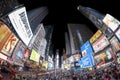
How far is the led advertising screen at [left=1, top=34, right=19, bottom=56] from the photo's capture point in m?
32.1

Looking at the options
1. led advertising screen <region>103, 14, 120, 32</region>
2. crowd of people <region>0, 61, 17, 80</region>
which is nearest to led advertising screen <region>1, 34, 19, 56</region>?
crowd of people <region>0, 61, 17, 80</region>

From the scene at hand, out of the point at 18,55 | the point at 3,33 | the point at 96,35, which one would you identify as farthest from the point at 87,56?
the point at 3,33

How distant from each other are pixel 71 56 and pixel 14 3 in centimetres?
3945

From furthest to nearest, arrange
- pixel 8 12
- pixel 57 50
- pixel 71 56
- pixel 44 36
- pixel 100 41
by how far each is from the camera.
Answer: pixel 57 50 → pixel 44 36 → pixel 71 56 → pixel 100 41 → pixel 8 12

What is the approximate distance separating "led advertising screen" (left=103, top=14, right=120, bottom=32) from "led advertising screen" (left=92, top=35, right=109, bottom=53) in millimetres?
4092

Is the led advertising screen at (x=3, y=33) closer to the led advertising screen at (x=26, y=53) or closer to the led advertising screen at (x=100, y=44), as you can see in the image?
the led advertising screen at (x=26, y=53)

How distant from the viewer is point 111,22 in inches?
1326

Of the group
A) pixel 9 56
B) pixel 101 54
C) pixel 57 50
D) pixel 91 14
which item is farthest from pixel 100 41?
pixel 57 50

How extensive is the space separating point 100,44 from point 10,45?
68.9ft

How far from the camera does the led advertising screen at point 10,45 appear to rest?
32.1 metres

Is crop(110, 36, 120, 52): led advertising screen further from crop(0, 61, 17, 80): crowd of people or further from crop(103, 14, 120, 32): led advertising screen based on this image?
crop(0, 61, 17, 80): crowd of people

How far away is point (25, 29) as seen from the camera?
40.2 meters

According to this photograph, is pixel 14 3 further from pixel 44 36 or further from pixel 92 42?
pixel 44 36

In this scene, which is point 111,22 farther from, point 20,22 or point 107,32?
point 20,22
